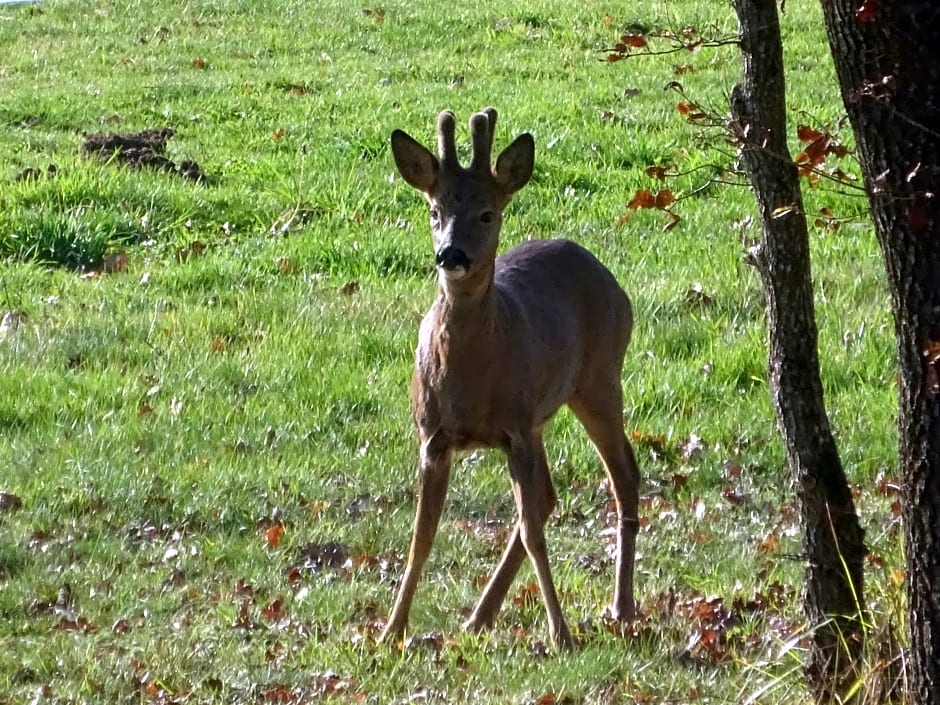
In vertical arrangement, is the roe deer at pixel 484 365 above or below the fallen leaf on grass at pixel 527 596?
above

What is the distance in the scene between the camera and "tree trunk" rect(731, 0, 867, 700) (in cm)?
452

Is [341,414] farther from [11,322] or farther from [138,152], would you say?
[138,152]

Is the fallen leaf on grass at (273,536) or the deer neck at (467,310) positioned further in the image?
the fallen leaf on grass at (273,536)

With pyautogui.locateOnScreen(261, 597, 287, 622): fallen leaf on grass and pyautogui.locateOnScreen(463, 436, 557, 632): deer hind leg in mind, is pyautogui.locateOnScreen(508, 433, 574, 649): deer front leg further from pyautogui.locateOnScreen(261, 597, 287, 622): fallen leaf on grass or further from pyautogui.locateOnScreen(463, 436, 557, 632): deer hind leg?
pyautogui.locateOnScreen(261, 597, 287, 622): fallen leaf on grass

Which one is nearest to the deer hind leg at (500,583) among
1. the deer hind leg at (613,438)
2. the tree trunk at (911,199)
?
the deer hind leg at (613,438)

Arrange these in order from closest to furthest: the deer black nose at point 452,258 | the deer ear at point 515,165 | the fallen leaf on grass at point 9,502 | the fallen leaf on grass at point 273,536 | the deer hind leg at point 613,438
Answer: the deer black nose at point 452,258, the deer ear at point 515,165, the deer hind leg at point 613,438, the fallen leaf on grass at point 273,536, the fallen leaf on grass at point 9,502

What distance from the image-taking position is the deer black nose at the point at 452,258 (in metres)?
Answer: 5.51

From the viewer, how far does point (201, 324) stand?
9414 millimetres

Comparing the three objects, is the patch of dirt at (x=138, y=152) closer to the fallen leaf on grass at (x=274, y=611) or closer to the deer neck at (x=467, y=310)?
the fallen leaf on grass at (x=274, y=611)

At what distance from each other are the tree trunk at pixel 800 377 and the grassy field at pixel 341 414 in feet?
0.49

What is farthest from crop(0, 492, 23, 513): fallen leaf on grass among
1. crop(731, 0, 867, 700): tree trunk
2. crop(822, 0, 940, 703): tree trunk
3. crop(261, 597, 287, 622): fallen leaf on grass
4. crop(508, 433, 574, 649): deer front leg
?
crop(822, 0, 940, 703): tree trunk

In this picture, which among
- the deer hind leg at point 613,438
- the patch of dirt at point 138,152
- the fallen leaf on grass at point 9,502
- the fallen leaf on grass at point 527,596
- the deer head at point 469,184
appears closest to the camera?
the deer head at point 469,184

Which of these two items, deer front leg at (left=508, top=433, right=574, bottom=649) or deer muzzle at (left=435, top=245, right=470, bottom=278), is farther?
deer front leg at (left=508, top=433, right=574, bottom=649)

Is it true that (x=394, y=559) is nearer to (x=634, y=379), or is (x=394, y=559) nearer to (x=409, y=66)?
(x=634, y=379)
